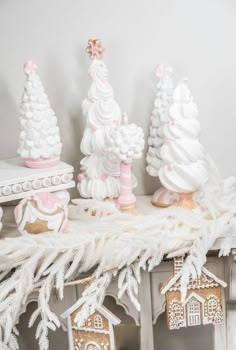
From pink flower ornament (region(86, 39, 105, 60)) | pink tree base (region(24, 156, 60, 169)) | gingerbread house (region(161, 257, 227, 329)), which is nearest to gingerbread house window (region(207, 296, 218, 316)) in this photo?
gingerbread house (region(161, 257, 227, 329))

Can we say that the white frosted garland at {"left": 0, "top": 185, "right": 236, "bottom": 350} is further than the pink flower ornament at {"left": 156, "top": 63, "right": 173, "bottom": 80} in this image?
No

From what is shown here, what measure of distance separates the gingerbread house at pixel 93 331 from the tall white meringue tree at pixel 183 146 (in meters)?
0.30

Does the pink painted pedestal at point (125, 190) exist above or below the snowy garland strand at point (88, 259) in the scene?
above

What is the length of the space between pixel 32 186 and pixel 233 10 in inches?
23.6

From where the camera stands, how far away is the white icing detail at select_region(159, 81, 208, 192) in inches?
40.7

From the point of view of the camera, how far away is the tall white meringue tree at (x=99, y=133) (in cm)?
108

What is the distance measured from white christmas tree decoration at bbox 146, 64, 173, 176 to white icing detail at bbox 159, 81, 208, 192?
0.06 metres

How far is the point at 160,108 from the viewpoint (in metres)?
1.12

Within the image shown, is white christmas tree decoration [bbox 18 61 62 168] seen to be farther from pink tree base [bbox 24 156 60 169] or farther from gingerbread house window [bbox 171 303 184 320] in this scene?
gingerbread house window [bbox 171 303 184 320]

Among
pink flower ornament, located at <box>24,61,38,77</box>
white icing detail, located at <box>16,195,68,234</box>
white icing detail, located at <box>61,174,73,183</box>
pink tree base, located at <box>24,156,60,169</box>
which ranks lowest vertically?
white icing detail, located at <box>16,195,68,234</box>

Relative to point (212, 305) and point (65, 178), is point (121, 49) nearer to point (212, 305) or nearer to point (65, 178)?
point (65, 178)

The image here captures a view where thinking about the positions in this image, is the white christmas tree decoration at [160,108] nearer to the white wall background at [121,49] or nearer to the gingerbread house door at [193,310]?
the white wall background at [121,49]

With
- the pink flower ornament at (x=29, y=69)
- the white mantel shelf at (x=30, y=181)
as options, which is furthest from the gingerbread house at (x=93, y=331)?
the pink flower ornament at (x=29, y=69)

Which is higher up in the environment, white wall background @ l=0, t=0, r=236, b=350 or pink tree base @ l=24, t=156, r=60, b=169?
white wall background @ l=0, t=0, r=236, b=350
